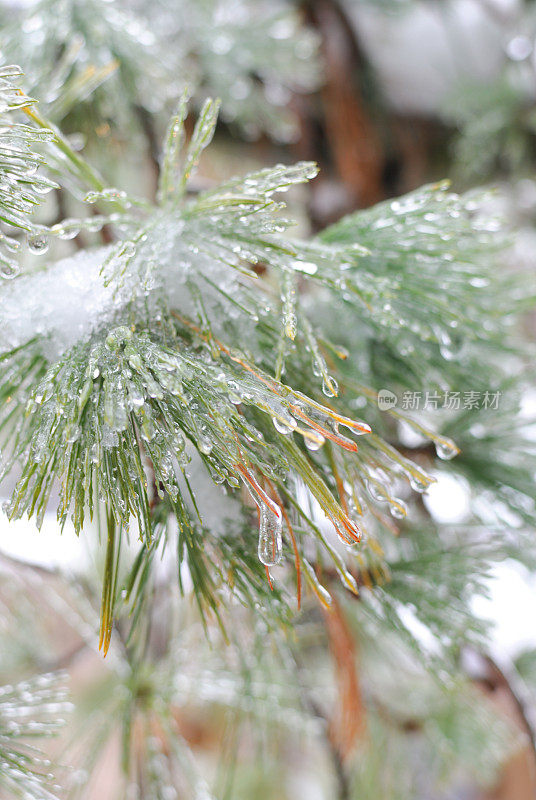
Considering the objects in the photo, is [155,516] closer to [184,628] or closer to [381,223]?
[381,223]

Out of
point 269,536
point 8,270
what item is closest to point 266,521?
point 269,536

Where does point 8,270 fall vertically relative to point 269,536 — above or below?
above

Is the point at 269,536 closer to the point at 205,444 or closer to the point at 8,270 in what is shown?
the point at 205,444

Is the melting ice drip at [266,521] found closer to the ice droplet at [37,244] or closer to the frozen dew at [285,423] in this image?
the frozen dew at [285,423]

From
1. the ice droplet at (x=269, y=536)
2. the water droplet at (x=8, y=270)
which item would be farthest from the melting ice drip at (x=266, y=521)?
the water droplet at (x=8, y=270)

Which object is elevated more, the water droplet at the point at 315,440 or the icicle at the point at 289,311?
the icicle at the point at 289,311

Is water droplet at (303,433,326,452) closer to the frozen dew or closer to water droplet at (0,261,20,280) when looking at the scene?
the frozen dew

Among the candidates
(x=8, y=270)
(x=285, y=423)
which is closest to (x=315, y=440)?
(x=285, y=423)
